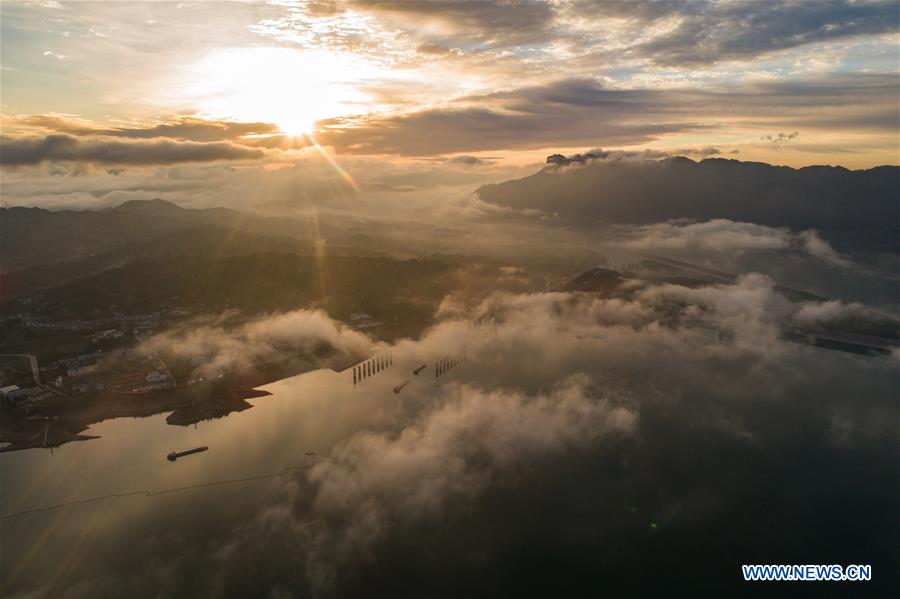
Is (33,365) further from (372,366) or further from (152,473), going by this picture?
(372,366)

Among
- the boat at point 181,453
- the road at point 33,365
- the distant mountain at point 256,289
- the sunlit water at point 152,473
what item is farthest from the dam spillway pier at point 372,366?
the road at point 33,365

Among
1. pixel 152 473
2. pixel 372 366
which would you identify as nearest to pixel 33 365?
pixel 152 473

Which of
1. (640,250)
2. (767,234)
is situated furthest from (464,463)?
(767,234)

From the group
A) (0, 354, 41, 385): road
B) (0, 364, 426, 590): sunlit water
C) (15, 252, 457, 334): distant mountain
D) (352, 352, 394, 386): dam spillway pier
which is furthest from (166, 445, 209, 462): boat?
(15, 252, 457, 334): distant mountain

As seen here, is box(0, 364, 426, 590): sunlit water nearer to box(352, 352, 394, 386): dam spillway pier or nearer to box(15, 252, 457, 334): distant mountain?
box(352, 352, 394, 386): dam spillway pier

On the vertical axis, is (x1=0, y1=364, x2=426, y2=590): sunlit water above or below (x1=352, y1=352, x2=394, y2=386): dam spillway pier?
above

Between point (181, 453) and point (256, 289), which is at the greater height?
point (256, 289)

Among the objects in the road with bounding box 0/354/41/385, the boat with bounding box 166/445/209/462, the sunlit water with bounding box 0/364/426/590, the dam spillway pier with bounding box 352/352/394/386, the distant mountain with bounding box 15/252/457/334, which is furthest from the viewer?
the distant mountain with bounding box 15/252/457/334

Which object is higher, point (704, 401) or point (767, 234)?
point (767, 234)

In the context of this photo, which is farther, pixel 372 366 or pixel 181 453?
pixel 372 366

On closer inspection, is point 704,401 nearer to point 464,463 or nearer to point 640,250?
point 464,463

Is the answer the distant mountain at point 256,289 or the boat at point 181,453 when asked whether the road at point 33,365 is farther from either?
the boat at point 181,453
